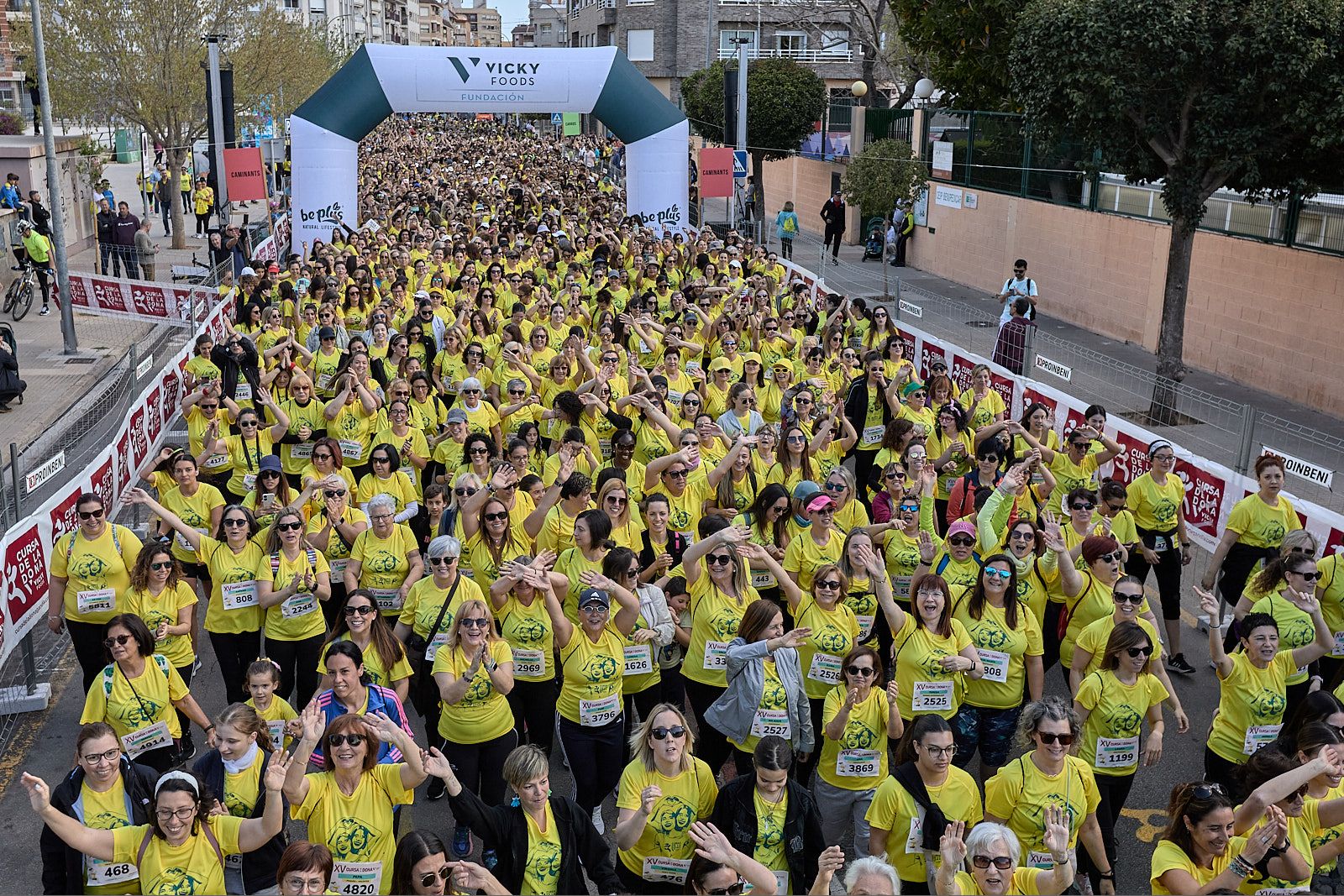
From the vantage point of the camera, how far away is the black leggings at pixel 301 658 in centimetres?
733

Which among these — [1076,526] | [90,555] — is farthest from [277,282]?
[1076,526]

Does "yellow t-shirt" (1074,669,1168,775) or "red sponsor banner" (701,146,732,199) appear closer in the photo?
"yellow t-shirt" (1074,669,1168,775)

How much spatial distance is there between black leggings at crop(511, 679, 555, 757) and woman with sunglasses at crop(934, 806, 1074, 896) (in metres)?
2.61

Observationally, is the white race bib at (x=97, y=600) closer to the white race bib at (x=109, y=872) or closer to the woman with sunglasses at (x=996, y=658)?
the white race bib at (x=109, y=872)

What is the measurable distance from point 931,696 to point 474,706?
2167 mm

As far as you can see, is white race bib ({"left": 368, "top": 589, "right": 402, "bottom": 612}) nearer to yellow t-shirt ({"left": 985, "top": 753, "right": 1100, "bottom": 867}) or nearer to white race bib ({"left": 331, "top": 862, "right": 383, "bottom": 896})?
white race bib ({"left": 331, "top": 862, "right": 383, "bottom": 896})

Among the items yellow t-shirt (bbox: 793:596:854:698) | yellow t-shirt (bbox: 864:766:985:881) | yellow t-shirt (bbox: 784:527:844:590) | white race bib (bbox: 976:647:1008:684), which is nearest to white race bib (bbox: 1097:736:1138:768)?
white race bib (bbox: 976:647:1008:684)

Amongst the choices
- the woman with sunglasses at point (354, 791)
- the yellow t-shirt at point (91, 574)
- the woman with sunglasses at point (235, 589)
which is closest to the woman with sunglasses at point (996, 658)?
the woman with sunglasses at point (354, 791)

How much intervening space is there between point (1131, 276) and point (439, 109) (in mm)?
11955

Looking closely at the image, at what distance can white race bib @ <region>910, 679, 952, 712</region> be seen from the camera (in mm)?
6262

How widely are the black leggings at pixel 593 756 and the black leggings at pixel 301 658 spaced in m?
1.72

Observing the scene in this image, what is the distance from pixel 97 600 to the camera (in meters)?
7.29

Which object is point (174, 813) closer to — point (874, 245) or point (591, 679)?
point (591, 679)

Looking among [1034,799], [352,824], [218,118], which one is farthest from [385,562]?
[218,118]
